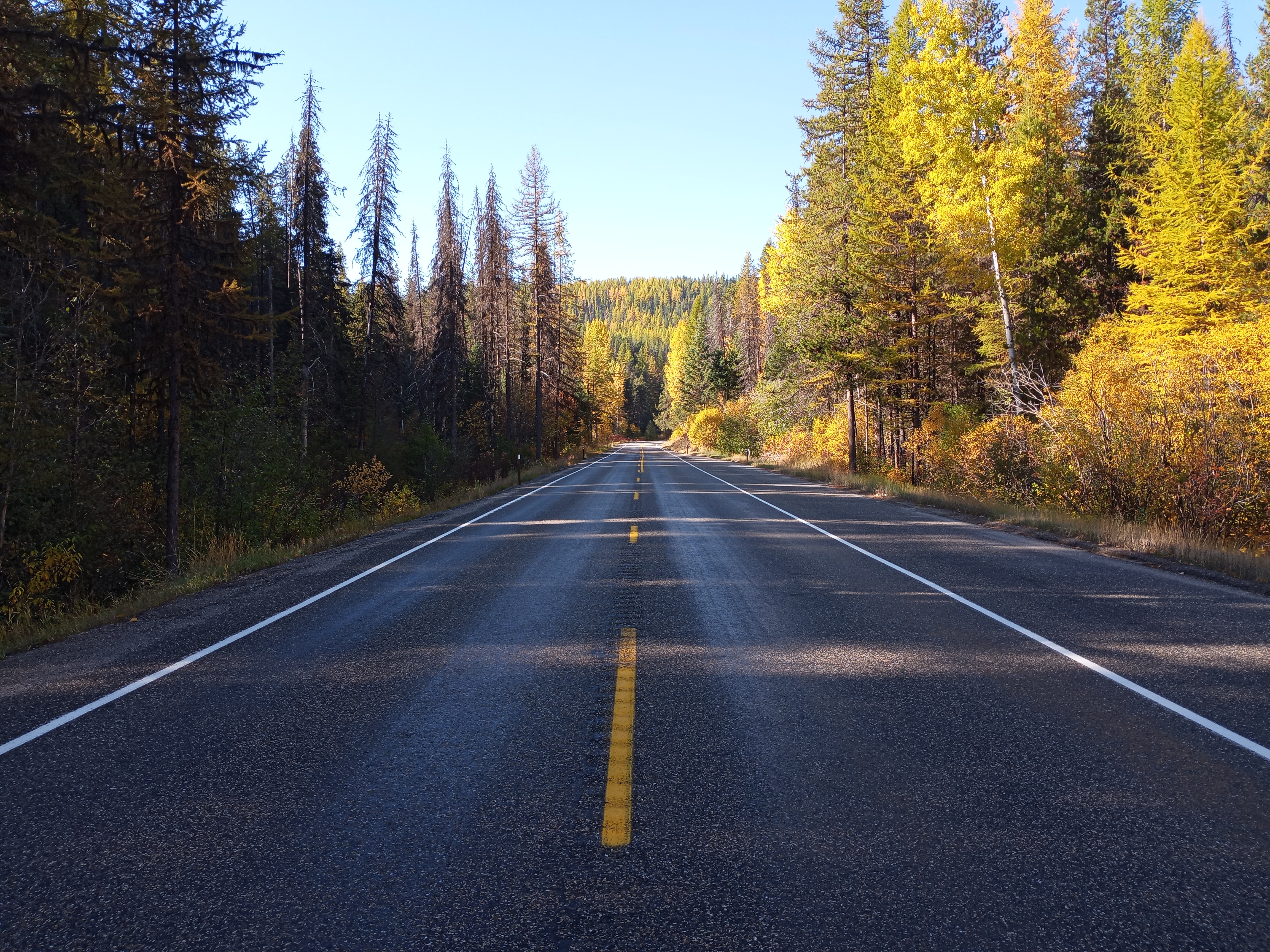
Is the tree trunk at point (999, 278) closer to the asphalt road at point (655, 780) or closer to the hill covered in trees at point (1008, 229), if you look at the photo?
the hill covered in trees at point (1008, 229)

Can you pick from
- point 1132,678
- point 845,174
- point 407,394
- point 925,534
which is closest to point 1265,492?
point 925,534

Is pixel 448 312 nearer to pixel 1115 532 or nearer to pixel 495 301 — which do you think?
pixel 495 301

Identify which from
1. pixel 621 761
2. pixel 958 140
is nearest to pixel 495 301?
pixel 958 140

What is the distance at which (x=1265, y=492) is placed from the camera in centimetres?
1032

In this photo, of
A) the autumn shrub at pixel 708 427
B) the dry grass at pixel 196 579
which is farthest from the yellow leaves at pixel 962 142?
the autumn shrub at pixel 708 427

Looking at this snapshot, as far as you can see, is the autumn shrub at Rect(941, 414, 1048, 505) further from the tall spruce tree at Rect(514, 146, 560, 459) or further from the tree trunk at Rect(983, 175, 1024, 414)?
the tall spruce tree at Rect(514, 146, 560, 459)

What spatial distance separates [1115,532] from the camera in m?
11.1

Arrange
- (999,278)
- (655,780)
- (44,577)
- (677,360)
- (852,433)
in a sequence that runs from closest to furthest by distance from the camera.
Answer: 1. (655,780)
2. (44,577)
3. (999,278)
4. (852,433)
5. (677,360)

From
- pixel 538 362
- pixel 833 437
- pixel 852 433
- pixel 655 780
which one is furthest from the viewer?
pixel 538 362

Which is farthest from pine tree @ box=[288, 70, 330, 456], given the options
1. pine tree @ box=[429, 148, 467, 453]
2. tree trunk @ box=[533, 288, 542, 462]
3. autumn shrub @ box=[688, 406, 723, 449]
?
autumn shrub @ box=[688, 406, 723, 449]

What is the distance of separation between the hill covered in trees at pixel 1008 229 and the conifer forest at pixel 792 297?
137 mm

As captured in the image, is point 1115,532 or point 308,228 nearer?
point 1115,532

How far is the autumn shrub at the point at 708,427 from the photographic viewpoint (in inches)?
2467

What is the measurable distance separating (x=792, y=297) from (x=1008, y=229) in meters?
10.1
